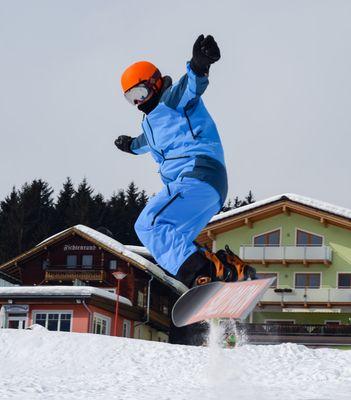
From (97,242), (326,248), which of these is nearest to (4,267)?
(97,242)

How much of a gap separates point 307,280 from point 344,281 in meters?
1.63

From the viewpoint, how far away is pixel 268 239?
43.1 meters

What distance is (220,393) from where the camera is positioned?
18875mm

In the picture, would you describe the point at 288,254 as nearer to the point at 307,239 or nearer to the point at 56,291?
the point at 307,239

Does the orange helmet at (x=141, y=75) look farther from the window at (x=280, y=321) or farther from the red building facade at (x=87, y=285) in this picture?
the window at (x=280, y=321)

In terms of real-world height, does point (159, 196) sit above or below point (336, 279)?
below

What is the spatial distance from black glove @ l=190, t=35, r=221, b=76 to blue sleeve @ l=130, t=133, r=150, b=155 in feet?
4.42

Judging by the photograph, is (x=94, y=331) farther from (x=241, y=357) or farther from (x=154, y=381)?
(x=154, y=381)

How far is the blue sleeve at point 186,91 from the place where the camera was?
6.93 metres

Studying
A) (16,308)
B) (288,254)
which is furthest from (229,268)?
(288,254)

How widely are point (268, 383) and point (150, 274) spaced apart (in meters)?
20.7

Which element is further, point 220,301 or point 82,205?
point 82,205

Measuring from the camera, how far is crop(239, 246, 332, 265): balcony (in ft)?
138

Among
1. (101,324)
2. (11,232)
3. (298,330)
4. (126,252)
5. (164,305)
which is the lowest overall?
(298,330)
